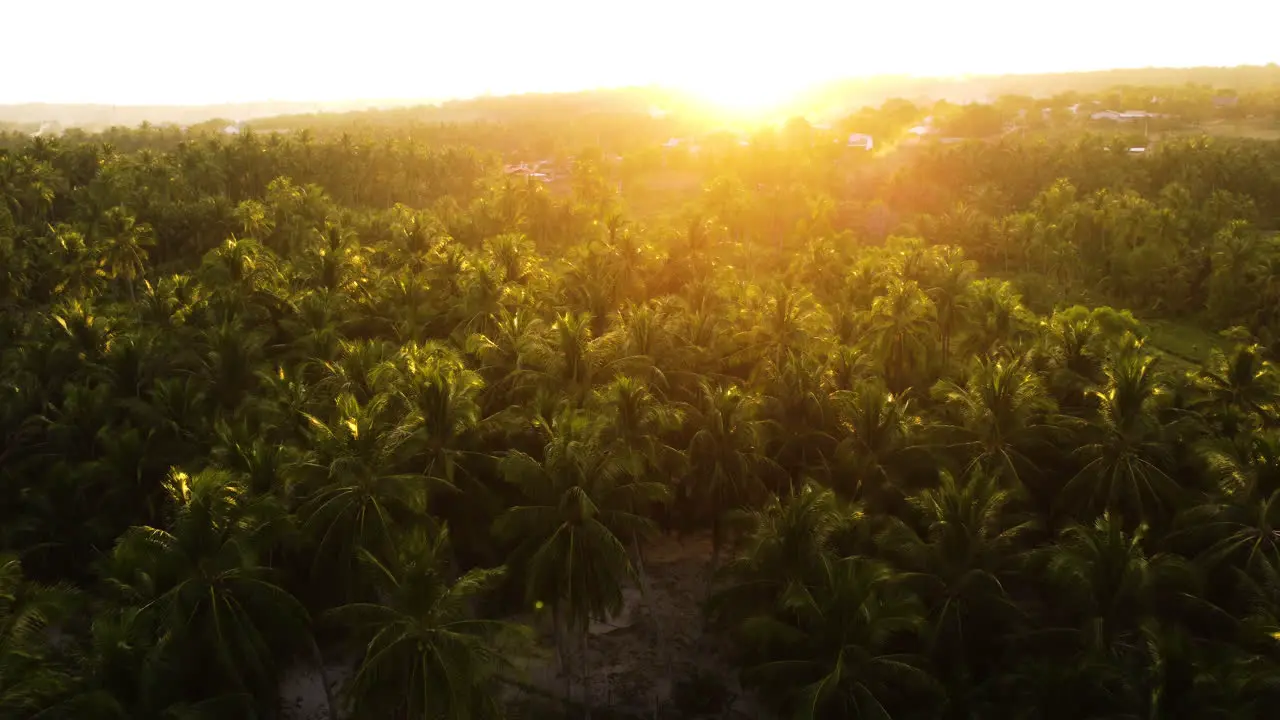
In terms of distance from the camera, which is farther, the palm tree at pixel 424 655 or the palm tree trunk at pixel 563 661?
the palm tree trunk at pixel 563 661

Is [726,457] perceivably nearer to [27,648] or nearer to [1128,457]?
[1128,457]

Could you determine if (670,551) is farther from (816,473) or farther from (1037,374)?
(1037,374)

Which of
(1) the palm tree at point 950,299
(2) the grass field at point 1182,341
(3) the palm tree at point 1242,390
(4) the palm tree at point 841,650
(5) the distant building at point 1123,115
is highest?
(5) the distant building at point 1123,115

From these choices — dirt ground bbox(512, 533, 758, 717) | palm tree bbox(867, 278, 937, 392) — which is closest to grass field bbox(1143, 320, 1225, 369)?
palm tree bbox(867, 278, 937, 392)

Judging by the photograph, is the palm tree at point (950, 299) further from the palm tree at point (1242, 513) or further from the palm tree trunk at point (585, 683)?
the palm tree trunk at point (585, 683)

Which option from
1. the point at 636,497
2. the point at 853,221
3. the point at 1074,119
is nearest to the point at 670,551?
the point at 636,497

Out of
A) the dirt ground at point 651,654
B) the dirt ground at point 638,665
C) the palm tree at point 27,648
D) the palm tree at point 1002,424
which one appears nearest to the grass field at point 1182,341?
the palm tree at point 1002,424
